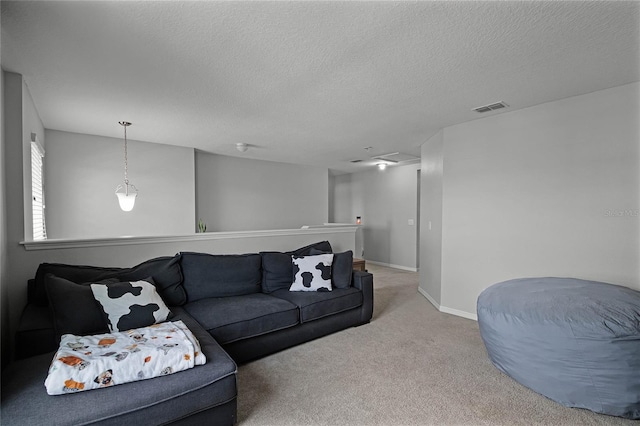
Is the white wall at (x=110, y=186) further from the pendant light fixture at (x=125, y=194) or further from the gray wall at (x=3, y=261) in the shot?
the gray wall at (x=3, y=261)

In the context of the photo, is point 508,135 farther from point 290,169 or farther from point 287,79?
point 290,169

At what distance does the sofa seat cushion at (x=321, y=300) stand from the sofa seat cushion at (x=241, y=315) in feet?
0.36

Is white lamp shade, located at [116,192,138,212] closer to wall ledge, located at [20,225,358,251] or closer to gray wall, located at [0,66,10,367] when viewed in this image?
wall ledge, located at [20,225,358,251]

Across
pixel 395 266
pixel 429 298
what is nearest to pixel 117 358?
pixel 429 298

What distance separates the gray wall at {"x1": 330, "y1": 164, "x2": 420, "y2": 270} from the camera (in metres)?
6.82

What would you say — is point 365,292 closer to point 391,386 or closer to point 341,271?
point 341,271

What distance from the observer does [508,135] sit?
3.41 meters

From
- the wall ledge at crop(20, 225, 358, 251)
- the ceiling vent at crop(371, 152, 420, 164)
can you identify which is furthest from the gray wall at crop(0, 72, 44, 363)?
the ceiling vent at crop(371, 152, 420, 164)

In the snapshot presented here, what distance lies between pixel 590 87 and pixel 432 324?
2.83 m

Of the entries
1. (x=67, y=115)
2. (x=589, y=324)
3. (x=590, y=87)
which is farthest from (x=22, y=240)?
(x=590, y=87)

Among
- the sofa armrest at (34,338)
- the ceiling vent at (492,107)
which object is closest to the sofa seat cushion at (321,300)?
the sofa armrest at (34,338)

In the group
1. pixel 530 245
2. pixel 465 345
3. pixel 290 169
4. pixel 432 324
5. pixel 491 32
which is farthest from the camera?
pixel 290 169

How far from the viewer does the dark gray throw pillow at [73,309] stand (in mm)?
2002

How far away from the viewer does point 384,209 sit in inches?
292
